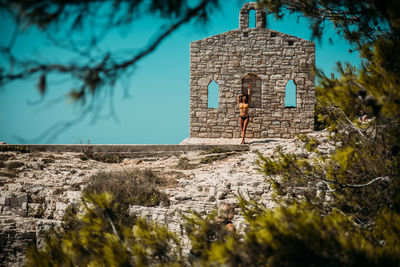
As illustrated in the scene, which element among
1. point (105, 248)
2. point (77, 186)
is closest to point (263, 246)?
point (105, 248)

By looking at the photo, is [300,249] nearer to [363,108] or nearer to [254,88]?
[363,108]

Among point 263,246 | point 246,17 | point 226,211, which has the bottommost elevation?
point 226,211

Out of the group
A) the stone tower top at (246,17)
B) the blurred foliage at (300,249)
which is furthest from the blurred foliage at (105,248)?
the stone tower top at (246,17)

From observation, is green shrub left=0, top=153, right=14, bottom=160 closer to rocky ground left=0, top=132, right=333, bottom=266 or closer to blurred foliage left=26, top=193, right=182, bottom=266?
rocky ground left=0, top=132, right=333, bottom=266

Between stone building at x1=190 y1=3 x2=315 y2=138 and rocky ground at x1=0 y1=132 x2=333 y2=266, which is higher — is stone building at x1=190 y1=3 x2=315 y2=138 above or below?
above

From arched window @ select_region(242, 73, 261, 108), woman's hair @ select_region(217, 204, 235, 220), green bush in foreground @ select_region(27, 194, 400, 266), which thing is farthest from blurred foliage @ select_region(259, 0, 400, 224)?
arched window @ select_region(242, 73, 261, 108)

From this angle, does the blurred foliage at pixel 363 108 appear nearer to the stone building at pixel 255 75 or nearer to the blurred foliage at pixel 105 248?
the blurred foliage at pixel 105 248

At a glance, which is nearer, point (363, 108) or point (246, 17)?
point (363, 108)

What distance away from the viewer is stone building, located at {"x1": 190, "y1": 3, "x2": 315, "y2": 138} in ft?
42.5

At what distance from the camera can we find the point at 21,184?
23.6ft

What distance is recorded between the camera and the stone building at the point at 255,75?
1297cm

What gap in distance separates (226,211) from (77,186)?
12.1ft

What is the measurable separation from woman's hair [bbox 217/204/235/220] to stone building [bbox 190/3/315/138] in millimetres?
7536

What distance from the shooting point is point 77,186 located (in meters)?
7.14
